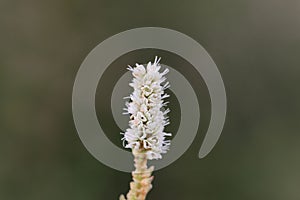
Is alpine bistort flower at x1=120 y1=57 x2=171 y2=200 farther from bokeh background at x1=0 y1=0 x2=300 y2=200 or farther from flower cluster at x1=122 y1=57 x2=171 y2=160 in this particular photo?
bokeh background at x1=0 y1=0 x2=300 y2=200

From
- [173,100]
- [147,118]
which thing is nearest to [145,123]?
[147,118]

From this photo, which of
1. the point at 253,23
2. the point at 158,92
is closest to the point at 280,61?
the point at 253,23

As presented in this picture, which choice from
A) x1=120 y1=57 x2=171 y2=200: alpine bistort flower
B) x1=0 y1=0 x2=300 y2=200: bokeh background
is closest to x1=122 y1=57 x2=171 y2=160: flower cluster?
x1=120 y1=57 x2=171 y2=200: alpine bistort flower

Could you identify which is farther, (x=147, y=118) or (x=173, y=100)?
(x=173, y=100)

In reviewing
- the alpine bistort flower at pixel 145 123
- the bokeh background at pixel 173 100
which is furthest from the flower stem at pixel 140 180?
the bokeh background at pixel 173 100

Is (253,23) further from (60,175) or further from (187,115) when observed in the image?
(187,115)

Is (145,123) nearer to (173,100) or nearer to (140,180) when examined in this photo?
(140,180)

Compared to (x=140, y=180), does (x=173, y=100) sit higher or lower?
higher

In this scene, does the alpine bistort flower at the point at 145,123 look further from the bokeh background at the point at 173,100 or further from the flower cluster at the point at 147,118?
the bokeh background at the point at 173,100

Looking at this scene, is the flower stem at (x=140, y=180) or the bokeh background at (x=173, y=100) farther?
the bokeh background at (x=173, y=100)
